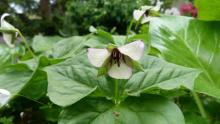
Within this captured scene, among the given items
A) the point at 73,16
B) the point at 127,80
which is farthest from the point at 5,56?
the point at 73,16

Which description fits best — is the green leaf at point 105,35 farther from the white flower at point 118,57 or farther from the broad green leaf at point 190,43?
the white flower at point 118,57

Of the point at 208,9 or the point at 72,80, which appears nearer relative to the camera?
the point at 72,80

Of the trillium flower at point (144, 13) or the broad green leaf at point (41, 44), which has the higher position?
the trillium flower at point (144, 13)

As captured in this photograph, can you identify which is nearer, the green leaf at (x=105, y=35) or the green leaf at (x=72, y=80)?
the green leaf at (x=72, y=80)

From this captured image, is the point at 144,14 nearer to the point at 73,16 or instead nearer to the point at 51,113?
the point at 51,113

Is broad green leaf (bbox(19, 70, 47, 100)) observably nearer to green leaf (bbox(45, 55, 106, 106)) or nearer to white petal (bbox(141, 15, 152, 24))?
green leaf (bbox(45, 55, 106, 106))

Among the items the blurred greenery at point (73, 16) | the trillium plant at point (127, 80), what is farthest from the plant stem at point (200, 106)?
the blurred greenery at point (73, 16)

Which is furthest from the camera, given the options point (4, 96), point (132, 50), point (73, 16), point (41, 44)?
point (73, 16)
